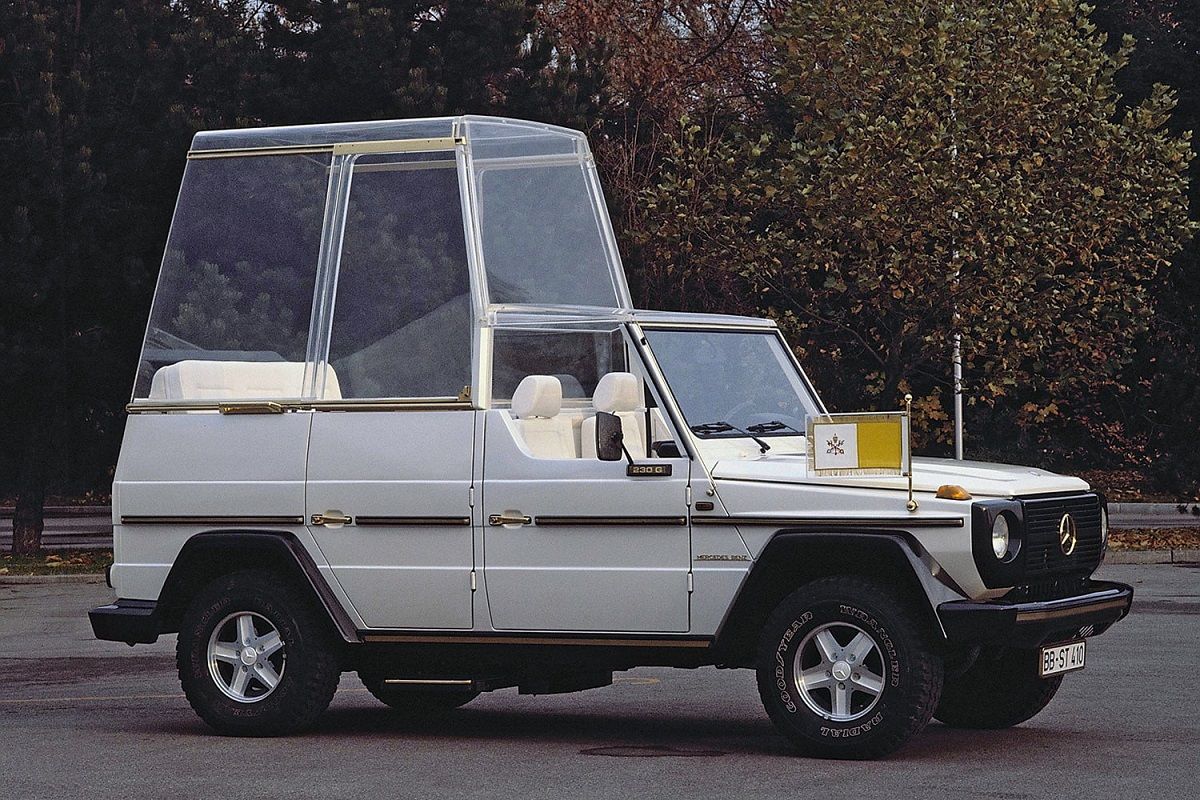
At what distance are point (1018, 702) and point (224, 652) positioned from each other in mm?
4073

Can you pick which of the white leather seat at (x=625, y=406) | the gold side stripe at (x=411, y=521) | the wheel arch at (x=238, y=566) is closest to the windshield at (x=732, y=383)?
the white leather seat at (x=625, y=406)

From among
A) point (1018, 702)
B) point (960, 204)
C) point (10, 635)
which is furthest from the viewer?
point (960, 204)

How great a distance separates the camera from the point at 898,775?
862cm

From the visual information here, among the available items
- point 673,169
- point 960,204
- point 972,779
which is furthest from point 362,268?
point 673,169

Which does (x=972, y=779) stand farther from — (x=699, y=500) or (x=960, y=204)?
(x=960, y=204)

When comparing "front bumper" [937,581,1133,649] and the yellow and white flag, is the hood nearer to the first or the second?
the yellow and white flag

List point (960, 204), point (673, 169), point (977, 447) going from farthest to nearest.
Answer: point (977, 447), point (673, 169), point (960, 204)

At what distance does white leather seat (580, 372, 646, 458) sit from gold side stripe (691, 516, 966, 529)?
58 cm

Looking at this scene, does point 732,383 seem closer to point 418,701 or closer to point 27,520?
point 418,701

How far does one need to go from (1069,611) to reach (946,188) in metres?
17.8

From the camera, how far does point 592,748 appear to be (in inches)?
385

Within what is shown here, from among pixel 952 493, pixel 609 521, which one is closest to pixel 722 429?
pixel 609 521

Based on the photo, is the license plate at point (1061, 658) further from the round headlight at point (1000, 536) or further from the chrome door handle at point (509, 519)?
the chrome door handle at point (509, 519)

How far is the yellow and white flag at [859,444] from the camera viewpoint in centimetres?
901
